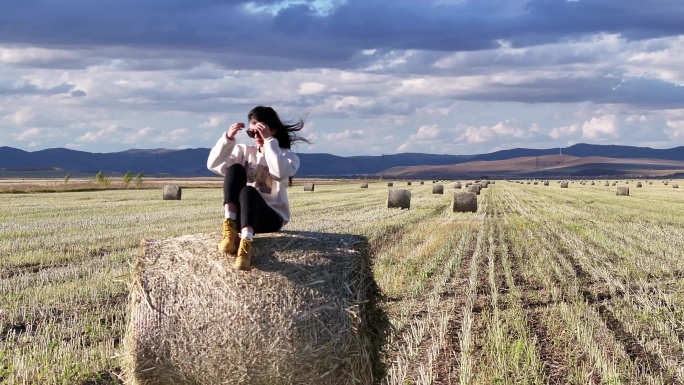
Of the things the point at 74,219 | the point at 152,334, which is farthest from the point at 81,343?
the point at 74,219

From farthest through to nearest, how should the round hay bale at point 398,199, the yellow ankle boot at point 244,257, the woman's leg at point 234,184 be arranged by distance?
the round hay bale at point 398,199, the woman's leg at point 234,184, the yellow ankle boot at point 244,257

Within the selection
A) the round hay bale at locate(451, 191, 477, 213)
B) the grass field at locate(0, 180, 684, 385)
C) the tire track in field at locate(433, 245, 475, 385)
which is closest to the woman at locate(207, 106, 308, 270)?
the grass field at locate(0, 180, 684, 385)

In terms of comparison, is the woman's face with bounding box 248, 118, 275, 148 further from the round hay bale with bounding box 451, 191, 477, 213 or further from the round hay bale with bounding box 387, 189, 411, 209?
the round hay bale with bounding box 387, 189, 411, 209

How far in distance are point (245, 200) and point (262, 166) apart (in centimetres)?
47

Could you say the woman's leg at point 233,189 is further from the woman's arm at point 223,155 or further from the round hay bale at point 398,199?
the round hay bale at point 398,199

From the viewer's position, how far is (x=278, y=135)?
26.6 ft

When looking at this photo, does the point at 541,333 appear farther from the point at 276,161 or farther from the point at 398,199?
the point at 398,199

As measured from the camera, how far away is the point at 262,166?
7996 mm

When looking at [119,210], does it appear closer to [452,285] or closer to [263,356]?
[452,285]

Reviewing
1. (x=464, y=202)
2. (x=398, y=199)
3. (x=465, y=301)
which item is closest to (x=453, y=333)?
(x=465, y=301)

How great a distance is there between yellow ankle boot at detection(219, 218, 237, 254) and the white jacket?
0.65 m

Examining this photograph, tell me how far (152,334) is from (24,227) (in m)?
18.0

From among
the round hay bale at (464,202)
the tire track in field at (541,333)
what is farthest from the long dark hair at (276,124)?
the round hay bale at (464,202)

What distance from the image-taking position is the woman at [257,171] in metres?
7.67
